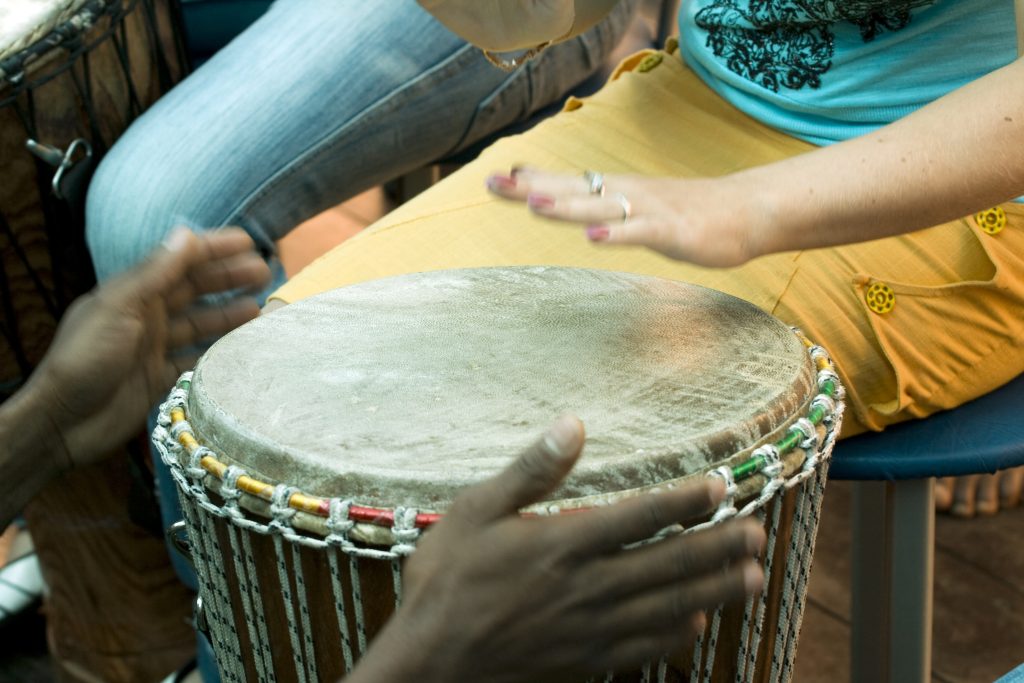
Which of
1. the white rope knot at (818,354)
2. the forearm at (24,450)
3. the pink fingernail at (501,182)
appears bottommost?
the forearm at (24,450)

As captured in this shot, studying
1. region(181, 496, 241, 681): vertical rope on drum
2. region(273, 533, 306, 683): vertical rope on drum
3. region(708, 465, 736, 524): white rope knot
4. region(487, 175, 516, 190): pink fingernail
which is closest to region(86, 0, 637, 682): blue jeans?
region(181, 496, 241, 681): vertical rope on drum

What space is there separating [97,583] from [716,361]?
1008 mm

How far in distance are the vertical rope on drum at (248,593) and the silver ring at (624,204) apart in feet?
1.13

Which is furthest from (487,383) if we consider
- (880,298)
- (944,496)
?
(944,496)

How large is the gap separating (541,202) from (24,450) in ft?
1.69

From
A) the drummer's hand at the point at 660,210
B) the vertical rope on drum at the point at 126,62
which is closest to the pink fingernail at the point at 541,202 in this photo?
the drummer's hand at the point at 660,210

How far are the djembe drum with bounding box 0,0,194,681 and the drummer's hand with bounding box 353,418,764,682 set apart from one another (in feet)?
2.94

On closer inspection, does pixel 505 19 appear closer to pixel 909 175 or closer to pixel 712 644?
pixel 909 175

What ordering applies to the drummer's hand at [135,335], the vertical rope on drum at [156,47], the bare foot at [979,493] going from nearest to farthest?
1. the drummer's hand at [135,335]
2. the vertical rope on drum at [156,47]
3. the bare foot at [979,493]

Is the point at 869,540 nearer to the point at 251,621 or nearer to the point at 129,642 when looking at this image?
the point at 251,621

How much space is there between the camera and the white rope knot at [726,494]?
78 centimetres

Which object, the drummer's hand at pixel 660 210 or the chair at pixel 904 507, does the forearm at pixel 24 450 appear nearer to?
the drummer's hand at pixel 660 210

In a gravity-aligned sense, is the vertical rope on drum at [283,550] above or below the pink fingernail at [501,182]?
below

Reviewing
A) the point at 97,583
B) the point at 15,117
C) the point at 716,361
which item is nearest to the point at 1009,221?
the point at 716,361
